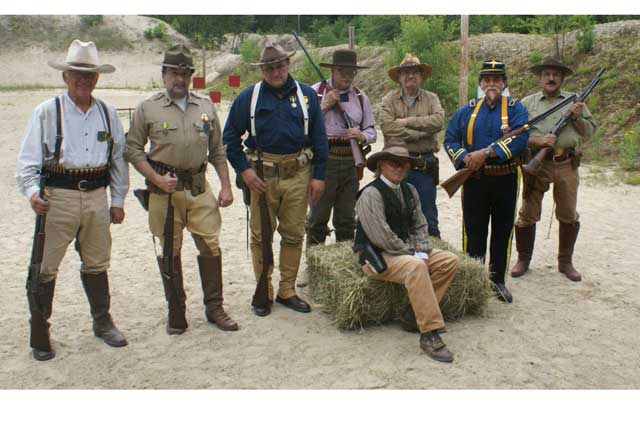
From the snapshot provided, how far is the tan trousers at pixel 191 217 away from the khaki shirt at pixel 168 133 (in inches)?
10.4

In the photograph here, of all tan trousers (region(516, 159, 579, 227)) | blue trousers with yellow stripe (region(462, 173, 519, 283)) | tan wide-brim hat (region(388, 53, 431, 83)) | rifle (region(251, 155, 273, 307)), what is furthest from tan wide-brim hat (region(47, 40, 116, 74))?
tan trousers (region(516, 159, 579, 227))

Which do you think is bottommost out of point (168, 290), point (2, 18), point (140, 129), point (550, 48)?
point (168, 290)

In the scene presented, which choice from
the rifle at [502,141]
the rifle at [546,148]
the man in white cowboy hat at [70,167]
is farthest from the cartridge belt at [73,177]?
the rifle at [546,148]

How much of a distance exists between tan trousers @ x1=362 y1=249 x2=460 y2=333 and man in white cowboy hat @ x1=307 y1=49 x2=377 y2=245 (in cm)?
134

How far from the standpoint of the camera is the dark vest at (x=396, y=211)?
4.91m

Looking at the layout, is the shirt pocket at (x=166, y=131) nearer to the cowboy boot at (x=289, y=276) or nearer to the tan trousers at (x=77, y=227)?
the tan trousers at (x=77, y=227)

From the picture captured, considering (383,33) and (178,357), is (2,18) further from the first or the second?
(178,357)

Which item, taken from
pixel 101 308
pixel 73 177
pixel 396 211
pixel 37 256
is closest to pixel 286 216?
pixel 396 211

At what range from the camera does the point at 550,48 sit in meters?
19.3

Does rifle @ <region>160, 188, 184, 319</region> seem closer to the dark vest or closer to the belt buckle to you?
the belt buckle

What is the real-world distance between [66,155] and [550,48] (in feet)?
58.4

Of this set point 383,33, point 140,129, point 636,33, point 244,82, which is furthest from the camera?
point 244,82

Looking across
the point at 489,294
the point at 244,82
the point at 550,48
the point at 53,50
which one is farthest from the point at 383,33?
the point at 489,294

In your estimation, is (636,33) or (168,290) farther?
(636,33)
